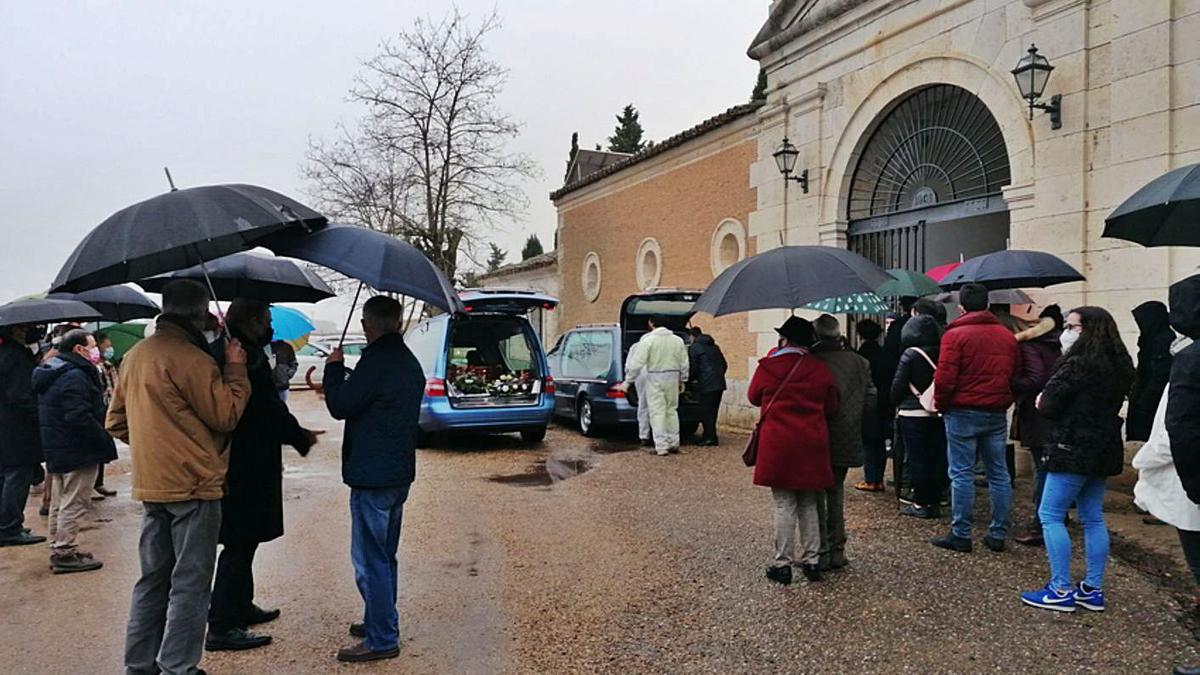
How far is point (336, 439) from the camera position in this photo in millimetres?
12406

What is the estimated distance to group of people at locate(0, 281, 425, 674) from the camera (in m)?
3.29

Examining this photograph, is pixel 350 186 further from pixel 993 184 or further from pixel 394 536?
pixel 394 536

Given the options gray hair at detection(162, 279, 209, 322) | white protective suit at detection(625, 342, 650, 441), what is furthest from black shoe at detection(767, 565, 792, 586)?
white protective suit at detection(625, 342, 650, 441)

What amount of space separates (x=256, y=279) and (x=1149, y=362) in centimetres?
657

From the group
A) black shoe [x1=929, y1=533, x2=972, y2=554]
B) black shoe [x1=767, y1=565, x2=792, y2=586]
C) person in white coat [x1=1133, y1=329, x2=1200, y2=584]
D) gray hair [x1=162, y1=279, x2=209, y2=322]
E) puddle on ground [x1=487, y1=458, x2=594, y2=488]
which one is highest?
gray hair [x1=162, y1=279, x2=209, y2=322]

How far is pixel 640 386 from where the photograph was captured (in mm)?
10141

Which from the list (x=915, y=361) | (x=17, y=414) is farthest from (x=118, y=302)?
(x=915, y=361)

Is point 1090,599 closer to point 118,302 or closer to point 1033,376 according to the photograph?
point 1033,376

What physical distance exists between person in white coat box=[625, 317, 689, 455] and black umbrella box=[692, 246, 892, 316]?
4825 mm

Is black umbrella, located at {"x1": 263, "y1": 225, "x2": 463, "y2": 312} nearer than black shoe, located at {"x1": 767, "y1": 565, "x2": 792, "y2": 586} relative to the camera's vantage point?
Yes

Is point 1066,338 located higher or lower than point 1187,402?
higher

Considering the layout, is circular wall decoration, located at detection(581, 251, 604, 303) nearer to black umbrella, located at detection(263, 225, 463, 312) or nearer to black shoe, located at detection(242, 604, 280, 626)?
black shoe, located at detection(242, 604, 280, 626)

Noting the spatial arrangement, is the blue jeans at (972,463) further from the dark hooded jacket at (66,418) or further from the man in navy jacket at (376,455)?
the dark hooded jacket at (66,418)

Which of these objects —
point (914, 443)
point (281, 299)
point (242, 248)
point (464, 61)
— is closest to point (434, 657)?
point (242, 248)
